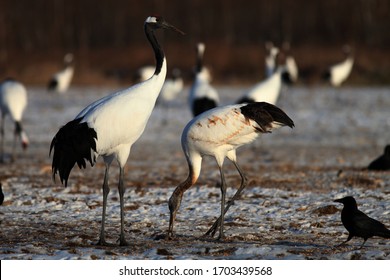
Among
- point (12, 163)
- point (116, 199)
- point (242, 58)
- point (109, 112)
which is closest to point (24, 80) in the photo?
point (242, 58)

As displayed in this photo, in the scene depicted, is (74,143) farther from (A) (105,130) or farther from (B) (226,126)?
(B) (226,126)

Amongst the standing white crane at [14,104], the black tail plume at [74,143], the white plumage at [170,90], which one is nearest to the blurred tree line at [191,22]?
the white plumage at [170,90]

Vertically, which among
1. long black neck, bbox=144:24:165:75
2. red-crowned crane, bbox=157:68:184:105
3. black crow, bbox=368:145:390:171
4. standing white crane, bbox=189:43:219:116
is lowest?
black crow, bbox=368:145:390:171

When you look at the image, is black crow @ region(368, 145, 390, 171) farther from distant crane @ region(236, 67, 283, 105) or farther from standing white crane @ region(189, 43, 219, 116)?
standing white crane @ region(189, 43, 219, 116)

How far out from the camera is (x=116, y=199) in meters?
10.0

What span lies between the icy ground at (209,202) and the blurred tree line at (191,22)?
28.7 metres

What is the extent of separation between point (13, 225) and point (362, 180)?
4861 millimetres

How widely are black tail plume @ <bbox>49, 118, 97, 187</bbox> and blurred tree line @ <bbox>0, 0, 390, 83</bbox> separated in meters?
37.7

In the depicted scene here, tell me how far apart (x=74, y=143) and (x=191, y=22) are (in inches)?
1663

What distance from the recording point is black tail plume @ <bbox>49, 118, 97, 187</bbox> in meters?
7.54

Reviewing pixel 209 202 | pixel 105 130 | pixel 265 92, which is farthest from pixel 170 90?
pixel 105 130

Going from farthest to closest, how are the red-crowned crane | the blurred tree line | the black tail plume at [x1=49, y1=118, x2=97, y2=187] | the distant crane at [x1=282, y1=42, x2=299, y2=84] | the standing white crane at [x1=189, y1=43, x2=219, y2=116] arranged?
the blurred tree line < the red-crowned crane < the distant crane at [x1=282, y1=42, x2=299, y2=84] < the standing white crane at [x1=189, y1=43, x2=219, y2=116] < the black tail plume at [x1=49, y1=118, x2=97, y2=187]

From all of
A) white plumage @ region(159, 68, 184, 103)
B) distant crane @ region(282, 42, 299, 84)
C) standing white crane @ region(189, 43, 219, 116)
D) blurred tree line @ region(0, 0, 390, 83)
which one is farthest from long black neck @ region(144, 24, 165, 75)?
blurred tree line @ region(0, 0, 390, 83)

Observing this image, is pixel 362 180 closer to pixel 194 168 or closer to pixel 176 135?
pixel 194 168
